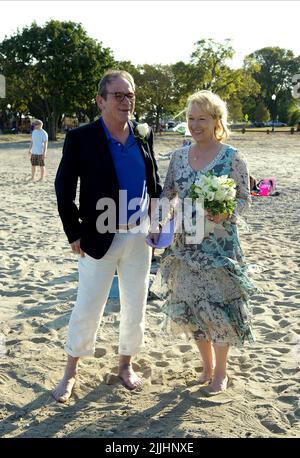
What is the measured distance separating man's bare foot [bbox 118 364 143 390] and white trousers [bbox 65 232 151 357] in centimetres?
30

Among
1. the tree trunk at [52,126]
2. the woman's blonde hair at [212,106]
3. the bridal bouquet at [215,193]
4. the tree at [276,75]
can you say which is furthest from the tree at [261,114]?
the bridal bouquet at [215,193]

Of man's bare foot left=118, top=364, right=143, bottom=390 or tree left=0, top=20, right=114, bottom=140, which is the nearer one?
man's bare foot left=118, top=364, right=143, bottom=390

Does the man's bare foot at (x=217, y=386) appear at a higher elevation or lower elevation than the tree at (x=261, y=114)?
lower

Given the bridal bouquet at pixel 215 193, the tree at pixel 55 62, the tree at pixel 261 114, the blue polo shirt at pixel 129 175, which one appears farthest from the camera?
the tree at pixel 261 114

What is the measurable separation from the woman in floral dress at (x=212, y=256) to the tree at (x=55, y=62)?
133 ft

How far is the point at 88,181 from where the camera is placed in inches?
134

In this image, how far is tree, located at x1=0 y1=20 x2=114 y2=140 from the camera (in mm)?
42219

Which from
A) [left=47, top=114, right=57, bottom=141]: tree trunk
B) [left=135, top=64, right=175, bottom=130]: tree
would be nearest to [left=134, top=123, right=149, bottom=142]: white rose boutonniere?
[left=47, top=114, right=57, bottom=141]: tree trunk

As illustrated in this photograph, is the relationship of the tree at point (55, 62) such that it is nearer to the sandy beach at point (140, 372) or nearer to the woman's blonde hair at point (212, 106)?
the sandy beach at point (140, 372)

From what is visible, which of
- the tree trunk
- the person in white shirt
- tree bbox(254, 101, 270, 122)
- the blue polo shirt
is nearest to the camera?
the blue polo shirt

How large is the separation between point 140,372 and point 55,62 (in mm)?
41205

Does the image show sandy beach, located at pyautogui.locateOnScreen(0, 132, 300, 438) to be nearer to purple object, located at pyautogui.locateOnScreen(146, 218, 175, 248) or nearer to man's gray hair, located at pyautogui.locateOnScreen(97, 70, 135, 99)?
purple object, located at pyautogui.locateOnScreen(146, 218, 175, 248)

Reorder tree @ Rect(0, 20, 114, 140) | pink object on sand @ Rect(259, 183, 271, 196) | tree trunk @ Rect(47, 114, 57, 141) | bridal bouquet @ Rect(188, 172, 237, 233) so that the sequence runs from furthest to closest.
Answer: tree trunk @ Rect(47, 114, 57, 141)
tree @ Rect(0, 20, 114, 140)
pink object on sand @ Rect(259, 183, 271, 196)
bridal bouquet @ Rect(188, 172, 237, 233)

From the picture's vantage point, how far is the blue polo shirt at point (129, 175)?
3.43 m
